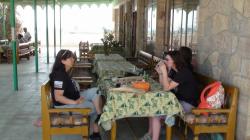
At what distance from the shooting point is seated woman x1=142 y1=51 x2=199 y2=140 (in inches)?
158

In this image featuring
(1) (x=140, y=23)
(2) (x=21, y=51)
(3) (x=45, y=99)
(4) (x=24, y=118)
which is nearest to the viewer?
(3) (x=45, y=99)

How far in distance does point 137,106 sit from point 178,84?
0.62m

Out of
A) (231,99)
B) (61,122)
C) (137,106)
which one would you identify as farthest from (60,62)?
(231,99)

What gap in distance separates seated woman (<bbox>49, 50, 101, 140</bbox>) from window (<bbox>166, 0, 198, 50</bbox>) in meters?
2.34

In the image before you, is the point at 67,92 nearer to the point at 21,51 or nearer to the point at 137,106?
the point at 137,106

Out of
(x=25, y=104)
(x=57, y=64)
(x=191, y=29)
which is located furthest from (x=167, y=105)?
(x=25, y=104)

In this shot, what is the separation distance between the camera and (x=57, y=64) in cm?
398

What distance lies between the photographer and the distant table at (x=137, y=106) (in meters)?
3.74

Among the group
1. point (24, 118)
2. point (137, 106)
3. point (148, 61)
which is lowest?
point (24, 118)

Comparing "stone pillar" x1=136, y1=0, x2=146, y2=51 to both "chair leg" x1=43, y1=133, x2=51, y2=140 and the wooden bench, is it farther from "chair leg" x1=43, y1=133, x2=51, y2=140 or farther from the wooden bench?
"chair leg" x1=43, y1=133, x2=51, y2=140

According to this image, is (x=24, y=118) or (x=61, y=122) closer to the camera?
(x=61, y=122)

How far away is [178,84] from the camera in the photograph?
4047 millimetres

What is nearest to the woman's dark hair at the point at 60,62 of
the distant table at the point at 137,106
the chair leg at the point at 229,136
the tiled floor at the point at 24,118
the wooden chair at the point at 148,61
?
the distant table at the point at 137,106

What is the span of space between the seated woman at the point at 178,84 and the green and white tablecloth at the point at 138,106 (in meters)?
0.18
